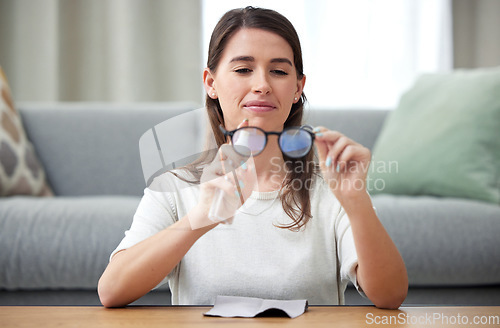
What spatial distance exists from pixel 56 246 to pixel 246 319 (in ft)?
2.80

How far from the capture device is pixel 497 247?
1.32 meters

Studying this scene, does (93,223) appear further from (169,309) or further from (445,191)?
(445,191)

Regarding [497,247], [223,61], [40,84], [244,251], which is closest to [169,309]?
[244,251]

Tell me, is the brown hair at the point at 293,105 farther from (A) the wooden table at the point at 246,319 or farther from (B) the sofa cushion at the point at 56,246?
(B) the sofa cushion at the point at 56,246

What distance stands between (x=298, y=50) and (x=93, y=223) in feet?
2.56

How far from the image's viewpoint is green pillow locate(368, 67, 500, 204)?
157 centimetres

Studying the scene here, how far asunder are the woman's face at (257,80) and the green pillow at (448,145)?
36.0 inches

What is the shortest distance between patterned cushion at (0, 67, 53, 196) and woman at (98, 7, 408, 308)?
1002mm

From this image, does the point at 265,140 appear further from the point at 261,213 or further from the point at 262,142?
the point at 261,213

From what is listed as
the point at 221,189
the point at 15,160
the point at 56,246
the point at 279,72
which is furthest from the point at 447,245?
the point at 15,160

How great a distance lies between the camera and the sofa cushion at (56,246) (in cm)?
129

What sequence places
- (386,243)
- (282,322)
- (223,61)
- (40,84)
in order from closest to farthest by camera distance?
1. (282,322)
2. (386,243)
3. (223,61)
4. (40,84)

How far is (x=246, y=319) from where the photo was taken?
608 millimetres

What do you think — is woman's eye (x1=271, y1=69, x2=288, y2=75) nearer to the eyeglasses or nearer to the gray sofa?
the eyeglasses
